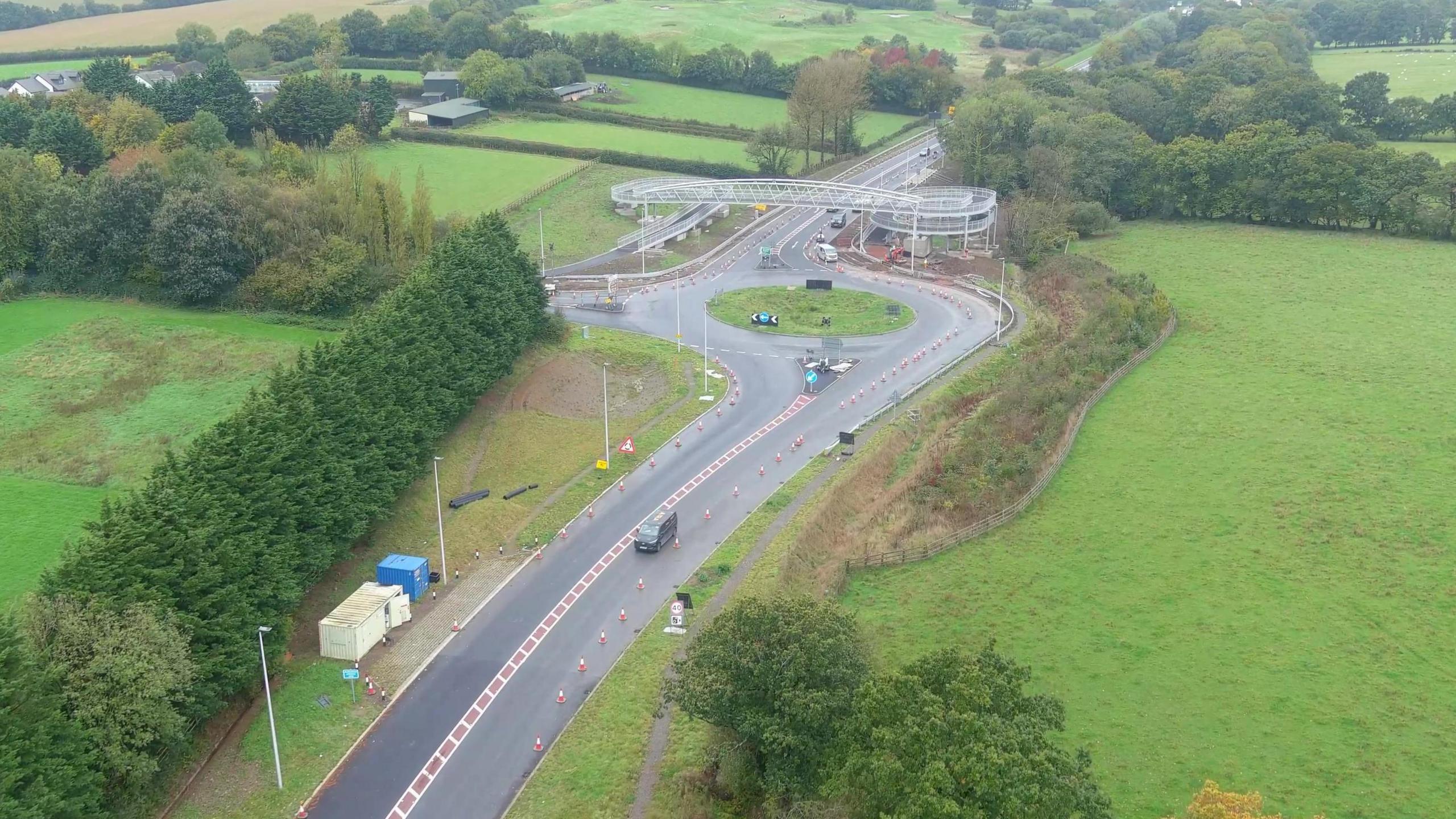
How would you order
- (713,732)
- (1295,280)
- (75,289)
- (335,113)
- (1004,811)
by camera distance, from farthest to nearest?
1. (335,113)
2. (1295,280)
3. (75,289)
4. (713,732)
5. (1004,811)

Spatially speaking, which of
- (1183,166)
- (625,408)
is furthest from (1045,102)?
(625,408)

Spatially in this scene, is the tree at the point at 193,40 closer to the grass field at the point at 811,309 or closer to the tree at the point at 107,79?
the tree at the point at 107,79

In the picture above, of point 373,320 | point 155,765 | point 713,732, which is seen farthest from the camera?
Answer: point 373,320

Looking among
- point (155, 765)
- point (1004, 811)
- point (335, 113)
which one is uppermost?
point (335, 113)

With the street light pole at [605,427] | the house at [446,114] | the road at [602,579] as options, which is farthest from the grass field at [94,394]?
→ the house at [446,114]

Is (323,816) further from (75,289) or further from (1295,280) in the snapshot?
(1295,280)

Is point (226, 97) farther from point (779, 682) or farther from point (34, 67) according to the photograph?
point (779, 682)

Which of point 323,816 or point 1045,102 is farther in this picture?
point 1045,102

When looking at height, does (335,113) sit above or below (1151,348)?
above
